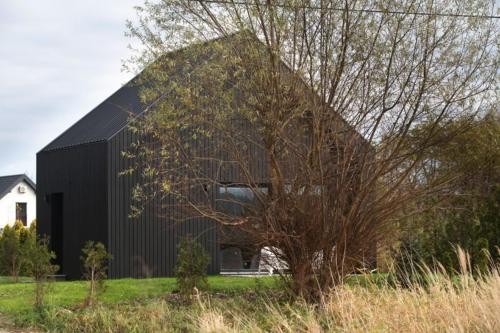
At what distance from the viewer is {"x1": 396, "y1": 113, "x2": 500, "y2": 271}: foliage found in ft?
34.3

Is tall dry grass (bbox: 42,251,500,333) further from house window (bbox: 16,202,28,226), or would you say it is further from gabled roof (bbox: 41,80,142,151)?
house window (bbox: 16,202,28,226)

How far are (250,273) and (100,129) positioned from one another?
5240mm

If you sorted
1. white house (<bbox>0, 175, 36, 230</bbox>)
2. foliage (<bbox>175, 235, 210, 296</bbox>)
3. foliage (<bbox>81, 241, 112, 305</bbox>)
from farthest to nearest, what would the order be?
white house (<bbox>0, 175, 36, 230</bbox>)
foliage (<bbox>175, 235, 210, 296</bbox>)
foliage (<bbox>81, 241, 112, 305</bbox>)

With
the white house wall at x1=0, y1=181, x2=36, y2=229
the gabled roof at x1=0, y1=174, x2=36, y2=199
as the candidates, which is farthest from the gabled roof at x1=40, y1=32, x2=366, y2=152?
the white house wall at x1=0, y1=181, x2=36, y2=229

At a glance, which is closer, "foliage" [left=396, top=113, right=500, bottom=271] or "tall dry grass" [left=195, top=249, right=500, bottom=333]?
"tall dry grass" [left=195, top=249, right=500, bottom=333]

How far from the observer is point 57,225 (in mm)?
21016

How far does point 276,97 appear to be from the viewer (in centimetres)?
904

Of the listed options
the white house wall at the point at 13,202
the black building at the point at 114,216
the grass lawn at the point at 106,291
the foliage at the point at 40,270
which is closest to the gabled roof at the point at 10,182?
the white house wall at the point at 13,202

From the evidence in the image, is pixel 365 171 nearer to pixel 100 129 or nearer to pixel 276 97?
pixel 276 97

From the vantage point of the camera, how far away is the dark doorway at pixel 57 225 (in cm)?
2081

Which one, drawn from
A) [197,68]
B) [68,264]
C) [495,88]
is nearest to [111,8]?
[197,68]

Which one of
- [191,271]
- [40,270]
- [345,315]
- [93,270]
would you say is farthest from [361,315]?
[40,270]

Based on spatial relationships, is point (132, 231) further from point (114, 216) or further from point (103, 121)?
point (103, 121)

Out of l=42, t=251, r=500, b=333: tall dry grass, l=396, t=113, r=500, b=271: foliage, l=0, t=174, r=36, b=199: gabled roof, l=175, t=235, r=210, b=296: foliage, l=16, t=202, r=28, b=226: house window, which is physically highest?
l=0, t=174, r=36, b=199: gabled roof
